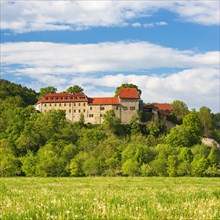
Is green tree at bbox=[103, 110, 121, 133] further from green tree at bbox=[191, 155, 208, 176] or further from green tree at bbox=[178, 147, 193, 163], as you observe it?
green tree at bbox=[191, 155, 208, 176]

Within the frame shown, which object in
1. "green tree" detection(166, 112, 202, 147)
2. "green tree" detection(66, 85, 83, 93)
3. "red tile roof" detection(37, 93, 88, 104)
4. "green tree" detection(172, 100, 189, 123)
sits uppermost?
"green tree" detection(66, 85, 83, 93)

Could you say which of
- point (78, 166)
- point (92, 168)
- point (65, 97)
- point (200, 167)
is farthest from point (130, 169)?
point (65, 97)

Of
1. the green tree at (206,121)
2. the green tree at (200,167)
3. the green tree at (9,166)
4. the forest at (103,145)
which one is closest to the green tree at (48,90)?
the forest at (103,145)

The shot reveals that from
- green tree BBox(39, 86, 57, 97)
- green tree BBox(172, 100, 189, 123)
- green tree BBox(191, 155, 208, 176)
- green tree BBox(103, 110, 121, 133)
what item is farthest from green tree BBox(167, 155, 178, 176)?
green tree BBox(39, 86, 57, 97)

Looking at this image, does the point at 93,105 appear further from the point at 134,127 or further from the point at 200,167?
the point at 200,167

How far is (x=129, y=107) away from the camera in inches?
6161

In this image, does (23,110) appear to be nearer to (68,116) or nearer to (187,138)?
(68,116)

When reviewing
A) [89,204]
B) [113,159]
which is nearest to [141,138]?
[113,159]

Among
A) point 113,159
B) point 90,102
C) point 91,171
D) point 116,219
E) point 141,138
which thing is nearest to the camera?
point 116,219

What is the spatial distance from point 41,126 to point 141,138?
3100 centimetres

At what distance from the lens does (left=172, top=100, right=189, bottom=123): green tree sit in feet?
553

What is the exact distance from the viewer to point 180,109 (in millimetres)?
177875

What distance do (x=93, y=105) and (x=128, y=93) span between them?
13.9m

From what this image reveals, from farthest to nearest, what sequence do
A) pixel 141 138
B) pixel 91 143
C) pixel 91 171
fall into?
pixel 141 138, pixel 91 143, pixel 91 171
